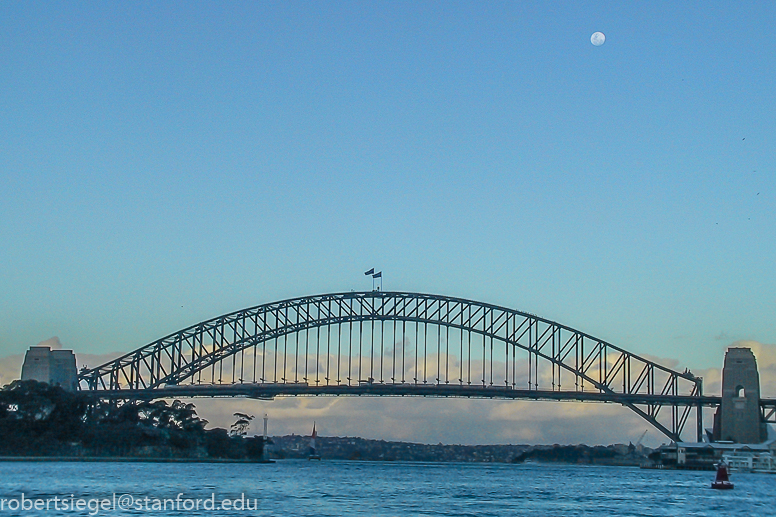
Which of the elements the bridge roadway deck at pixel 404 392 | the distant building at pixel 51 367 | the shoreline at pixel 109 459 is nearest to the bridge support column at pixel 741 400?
the bridge roadway deck at pixel 404 392

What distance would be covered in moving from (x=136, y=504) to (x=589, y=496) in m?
28.7

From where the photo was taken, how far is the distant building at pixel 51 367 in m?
118

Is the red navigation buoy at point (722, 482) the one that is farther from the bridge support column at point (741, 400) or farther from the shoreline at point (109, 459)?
the shoreline at point (109, 459)

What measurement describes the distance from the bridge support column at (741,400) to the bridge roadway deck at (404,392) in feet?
7.86

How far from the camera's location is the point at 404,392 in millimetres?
108688

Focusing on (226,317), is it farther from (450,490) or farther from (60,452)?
(450,490)

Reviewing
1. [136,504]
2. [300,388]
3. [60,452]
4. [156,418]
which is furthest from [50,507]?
[156,418]

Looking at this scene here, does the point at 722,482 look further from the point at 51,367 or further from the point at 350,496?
the point at 51,367

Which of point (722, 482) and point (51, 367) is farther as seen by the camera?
point (51, 367)

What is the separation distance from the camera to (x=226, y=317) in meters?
122

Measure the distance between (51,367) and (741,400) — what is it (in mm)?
68113

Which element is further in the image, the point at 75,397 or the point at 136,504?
the point at 75,397

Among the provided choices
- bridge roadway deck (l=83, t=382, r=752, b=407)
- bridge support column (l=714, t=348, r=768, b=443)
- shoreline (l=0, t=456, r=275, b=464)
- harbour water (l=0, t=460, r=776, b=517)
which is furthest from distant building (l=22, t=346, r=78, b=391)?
bridge support column (l=714, t=348, r=768, b=443)

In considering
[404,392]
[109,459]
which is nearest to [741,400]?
[404,392]
